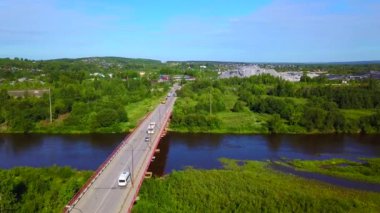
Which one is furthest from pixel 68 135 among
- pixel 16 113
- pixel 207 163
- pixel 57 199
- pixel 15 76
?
pixel 15 76

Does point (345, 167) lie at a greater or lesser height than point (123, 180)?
lesser

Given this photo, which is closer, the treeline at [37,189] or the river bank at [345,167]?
the treeline at [37,189]

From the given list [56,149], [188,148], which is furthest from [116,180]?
[56,149]

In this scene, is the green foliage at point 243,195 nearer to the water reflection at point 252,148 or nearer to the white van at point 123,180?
the white van at point 123,180

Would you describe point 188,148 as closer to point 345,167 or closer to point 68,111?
point 345,167

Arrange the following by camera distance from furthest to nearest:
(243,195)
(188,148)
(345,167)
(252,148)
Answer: (252,148)
(188,148)
(345,167)
(243,195)

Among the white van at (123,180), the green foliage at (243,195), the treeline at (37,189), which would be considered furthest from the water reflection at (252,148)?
the white van at (123,180)

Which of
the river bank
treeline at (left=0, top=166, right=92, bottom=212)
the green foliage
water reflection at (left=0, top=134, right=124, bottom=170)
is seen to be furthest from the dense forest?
treeline at (left=0, top=166, right=92, bottom=212)
